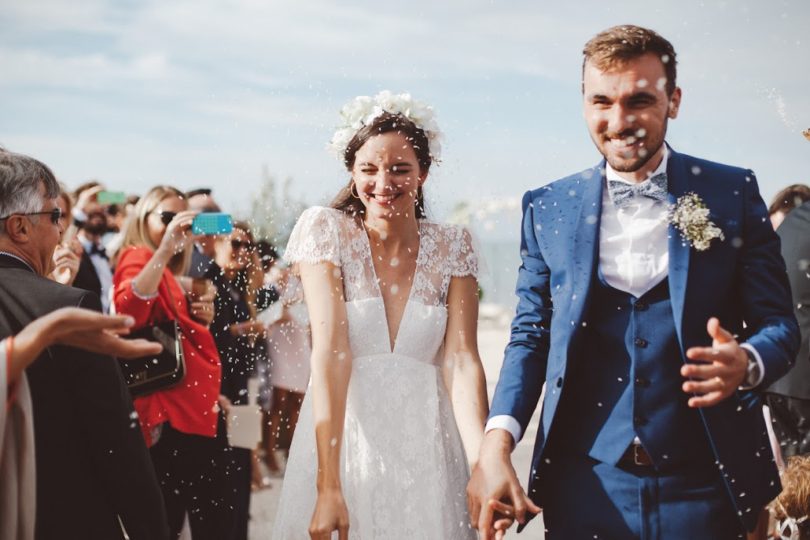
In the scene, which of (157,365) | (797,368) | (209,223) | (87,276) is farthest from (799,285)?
(87,276)

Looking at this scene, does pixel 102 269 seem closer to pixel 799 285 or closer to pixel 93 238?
pixel 93 238

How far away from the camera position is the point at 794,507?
387cm

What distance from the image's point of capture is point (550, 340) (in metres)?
2.71

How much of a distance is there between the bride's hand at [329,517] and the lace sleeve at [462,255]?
3.43 feet

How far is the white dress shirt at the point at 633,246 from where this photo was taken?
2541 mm

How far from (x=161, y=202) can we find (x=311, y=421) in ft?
7.40

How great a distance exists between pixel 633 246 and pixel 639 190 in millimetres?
171

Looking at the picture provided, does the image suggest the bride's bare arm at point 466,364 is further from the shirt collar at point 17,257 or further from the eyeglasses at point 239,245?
the eyeglasses at point 239,245

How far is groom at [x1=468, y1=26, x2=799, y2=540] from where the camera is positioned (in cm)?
246

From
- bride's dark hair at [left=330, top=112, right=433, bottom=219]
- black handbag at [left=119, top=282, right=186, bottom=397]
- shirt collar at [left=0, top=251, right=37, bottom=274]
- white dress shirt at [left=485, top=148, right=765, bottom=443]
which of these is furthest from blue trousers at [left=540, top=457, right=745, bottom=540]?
black handbag at [left=119, top=282, right=186, bottom=397]

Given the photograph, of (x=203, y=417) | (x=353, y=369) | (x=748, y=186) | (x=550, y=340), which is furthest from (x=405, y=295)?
(x=203, y=417)

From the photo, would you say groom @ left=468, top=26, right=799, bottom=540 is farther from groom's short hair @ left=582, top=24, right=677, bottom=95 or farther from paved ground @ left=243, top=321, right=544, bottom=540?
paved ground @ left=243, top=321, right=544, bottom=540

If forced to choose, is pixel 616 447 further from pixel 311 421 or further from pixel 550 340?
pixel 311 421

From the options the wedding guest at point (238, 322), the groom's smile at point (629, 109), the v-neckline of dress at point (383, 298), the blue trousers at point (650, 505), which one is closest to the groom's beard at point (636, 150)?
the groom's smile at point (629, 109)
